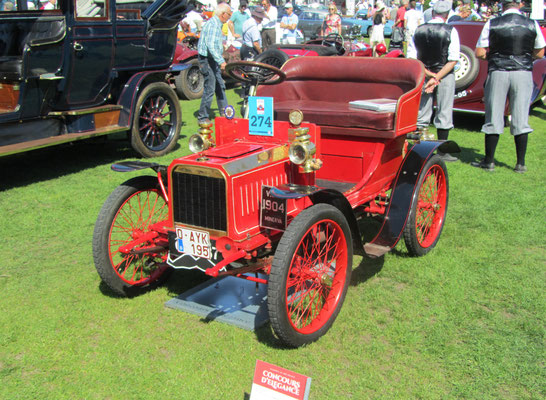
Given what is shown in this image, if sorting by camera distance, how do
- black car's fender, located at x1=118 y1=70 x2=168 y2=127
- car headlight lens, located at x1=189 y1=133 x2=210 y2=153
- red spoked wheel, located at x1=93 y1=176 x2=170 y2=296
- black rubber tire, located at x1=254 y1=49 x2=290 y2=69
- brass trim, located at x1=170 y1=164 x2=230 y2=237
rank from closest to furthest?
brass trim, located at x1=170 y1=164 x2=230 y2=237, red spoked wheel, located at x1=93 y1=176 x2=170 y2=296, car headlight lens, located at x1=189 y1=133 x2=210 y2=153, black car's fender, located at x1=118 y1=70 x2=168 y2=127, black rubber tire, located at x1=254 y1=49 x2=290 y2=69

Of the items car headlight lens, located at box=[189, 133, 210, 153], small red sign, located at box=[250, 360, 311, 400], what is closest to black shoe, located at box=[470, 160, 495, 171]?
car headlight lens, located at box=[189, 133, 210, 153]

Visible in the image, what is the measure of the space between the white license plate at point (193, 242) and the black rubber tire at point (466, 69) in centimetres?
673

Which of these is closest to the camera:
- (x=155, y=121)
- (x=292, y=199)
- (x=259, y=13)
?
(x=292, y=199)

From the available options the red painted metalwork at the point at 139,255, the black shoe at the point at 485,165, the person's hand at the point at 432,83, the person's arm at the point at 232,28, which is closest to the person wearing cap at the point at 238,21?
the person's arm at the point at 232,28

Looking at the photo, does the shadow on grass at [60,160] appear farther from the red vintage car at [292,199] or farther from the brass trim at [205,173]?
the brass trim at [205,173]

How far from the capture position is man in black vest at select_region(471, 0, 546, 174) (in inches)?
241

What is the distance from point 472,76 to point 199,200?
21.9ft

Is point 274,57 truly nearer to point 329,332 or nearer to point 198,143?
point 198,143

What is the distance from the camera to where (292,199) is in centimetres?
348

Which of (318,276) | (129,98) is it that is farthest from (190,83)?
Result: (318,276)

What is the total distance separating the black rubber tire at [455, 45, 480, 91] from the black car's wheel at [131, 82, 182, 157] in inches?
177

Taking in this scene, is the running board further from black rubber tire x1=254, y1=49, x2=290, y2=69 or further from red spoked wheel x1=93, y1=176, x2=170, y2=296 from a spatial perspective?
black rubber tire x1=254, y1=49, x2=290, y2=69

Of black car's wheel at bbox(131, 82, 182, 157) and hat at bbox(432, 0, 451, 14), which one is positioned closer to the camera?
hat at bbox(432, 0, 451, 14)

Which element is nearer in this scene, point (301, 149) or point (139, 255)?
point (301, 149)
